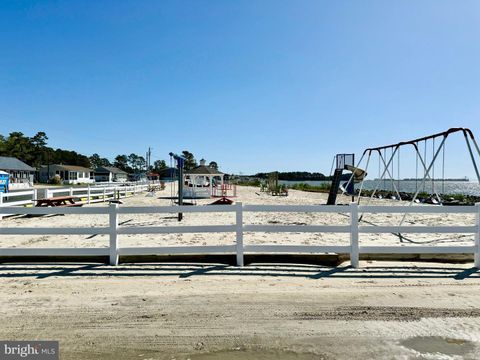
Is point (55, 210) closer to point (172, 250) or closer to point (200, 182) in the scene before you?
point (172, 250)

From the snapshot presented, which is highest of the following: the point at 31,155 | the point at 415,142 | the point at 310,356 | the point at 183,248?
the point at 31,155

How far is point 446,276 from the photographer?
548 centimetres

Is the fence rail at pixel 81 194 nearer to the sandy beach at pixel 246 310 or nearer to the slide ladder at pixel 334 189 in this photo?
the sandy beach at pixel 246 310

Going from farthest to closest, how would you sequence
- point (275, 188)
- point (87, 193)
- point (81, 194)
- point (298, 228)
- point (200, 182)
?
point (200, 182) < point (275, 188) < point (81, 194) < point (87, 193) < point (298, 228)

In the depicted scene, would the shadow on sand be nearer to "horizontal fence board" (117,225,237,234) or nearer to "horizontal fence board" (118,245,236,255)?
"horizontal fence board" (118,245,236,255)

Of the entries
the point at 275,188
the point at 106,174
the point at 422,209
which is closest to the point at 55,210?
the point at 422,209

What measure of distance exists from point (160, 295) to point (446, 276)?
15.3 ft

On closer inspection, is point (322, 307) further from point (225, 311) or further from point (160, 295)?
point (160, 295)

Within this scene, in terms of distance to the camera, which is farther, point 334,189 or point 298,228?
point 334,189

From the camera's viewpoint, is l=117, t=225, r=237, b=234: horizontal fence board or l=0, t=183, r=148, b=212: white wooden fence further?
l=0, t=183, r=148, b=212: white wooden fence

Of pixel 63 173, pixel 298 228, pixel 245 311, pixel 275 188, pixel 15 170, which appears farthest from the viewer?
pixel 63 173

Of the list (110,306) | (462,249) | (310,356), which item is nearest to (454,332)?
(310,356)

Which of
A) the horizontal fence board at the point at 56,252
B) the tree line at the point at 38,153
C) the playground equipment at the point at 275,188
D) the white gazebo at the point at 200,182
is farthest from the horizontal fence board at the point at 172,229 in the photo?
the tree line at the point at 38,153

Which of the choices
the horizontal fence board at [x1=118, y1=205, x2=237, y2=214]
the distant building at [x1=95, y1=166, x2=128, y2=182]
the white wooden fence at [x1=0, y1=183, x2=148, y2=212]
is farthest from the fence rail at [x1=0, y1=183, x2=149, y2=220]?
the distant building at [x1=95, y1=166, x2=128, y2=182]
